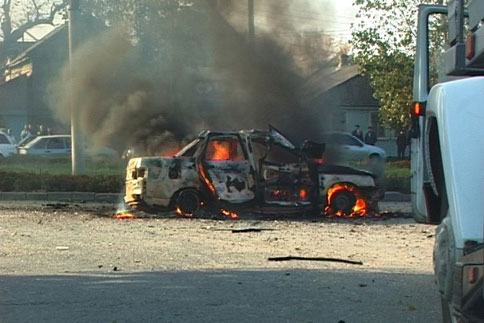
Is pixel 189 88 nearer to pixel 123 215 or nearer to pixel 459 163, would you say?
pixel 123 215

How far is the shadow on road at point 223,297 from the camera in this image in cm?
663

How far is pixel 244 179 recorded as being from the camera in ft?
48.3

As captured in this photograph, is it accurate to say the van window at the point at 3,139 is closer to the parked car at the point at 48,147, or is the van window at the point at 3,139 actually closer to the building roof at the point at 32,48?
the parked car at the point at 48,147

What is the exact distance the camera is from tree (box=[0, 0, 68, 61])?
38969 millimetres

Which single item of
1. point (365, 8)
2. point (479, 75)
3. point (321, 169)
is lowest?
point (321, 169)

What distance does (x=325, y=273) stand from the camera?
28.8 feet

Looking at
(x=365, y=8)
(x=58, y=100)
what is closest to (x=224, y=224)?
(x=58, y=100)

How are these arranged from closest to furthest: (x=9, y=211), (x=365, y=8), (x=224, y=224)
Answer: (x=224, y=224), (x=9, y=211), (x=365, y=8)

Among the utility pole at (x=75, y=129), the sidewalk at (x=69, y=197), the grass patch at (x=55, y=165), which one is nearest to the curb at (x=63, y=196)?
the sidewalk at (x=69, y=197)

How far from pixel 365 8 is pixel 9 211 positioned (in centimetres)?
1856

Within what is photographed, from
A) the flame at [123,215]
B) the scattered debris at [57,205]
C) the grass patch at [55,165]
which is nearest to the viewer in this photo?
the flame at [123,215]

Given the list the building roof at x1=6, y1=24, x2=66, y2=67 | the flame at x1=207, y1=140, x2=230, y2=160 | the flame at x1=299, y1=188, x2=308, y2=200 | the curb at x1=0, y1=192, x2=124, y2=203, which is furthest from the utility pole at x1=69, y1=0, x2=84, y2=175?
the building roof at x1=6, y1=24, x2=66, y2=67

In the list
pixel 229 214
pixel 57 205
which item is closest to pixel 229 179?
pixel 229 214

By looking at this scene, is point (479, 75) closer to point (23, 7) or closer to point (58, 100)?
point (58, 100)
